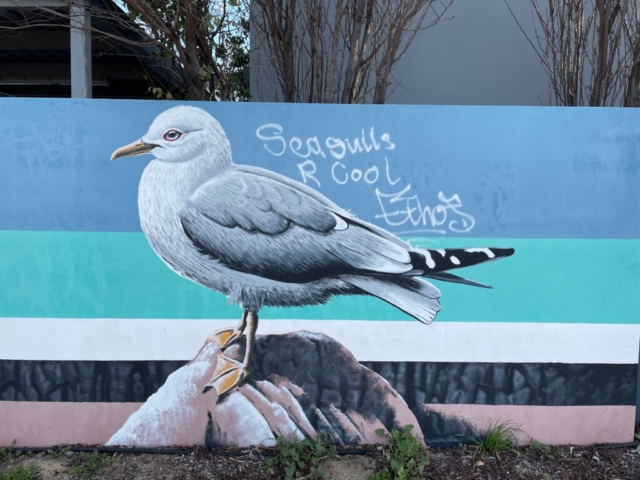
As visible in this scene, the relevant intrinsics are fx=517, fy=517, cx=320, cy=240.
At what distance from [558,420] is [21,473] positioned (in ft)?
11.6

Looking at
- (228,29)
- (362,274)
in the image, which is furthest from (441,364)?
(228,29)

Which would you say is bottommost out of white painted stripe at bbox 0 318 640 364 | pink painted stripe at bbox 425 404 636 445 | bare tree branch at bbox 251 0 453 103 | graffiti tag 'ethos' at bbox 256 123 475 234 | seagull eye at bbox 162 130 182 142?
pink painted stripe at bbox 425 404 636 445

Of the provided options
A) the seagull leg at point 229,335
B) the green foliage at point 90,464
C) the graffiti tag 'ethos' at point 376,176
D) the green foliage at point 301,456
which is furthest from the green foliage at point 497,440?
the green foliage at point 90,464

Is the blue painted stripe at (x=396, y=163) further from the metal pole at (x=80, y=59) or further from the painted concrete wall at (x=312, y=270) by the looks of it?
the metal pole at (x=80, y=59)

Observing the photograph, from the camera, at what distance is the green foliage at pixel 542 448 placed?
346cm

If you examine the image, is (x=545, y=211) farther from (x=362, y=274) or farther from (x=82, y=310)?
(x=82, y=310)

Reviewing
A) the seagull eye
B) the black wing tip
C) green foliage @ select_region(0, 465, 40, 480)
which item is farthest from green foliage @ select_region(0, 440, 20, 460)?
the black wing tip

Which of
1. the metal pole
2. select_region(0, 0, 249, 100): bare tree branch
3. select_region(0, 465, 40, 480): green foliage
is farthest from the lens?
the metal pole

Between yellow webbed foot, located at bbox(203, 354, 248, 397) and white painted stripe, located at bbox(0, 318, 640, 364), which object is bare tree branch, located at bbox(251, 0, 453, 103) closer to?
white painted stripe, located at bbox(0, 318, 640, 364)

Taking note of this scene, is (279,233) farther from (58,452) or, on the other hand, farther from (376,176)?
(58,452)

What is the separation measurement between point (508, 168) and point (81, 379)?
3154mm

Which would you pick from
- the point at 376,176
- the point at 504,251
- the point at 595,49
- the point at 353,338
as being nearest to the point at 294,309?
the point at 353,338

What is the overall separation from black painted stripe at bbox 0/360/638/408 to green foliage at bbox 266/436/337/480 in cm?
62

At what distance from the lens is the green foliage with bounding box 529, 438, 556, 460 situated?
3.46 metres
